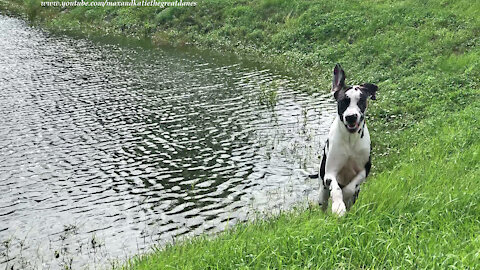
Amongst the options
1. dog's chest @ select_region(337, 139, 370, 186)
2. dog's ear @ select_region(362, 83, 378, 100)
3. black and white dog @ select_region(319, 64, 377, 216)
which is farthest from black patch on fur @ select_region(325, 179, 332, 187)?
dog's ear @ select_region(362, 83, 378, 100)

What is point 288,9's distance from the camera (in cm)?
3272

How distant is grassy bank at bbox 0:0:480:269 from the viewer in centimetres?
633

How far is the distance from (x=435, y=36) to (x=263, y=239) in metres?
19.4

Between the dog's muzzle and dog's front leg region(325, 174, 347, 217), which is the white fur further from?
the dog's muzzle

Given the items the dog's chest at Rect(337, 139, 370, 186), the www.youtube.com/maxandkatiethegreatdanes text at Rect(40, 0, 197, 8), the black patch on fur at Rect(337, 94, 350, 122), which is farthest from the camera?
the www.youtube.com/maxandkatiethegreatdanes text at Rect(40, 0, 197, 8)

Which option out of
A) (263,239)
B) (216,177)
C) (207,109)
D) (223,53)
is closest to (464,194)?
(263,239)

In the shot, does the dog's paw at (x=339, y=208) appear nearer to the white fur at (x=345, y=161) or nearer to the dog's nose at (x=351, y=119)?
the white fur at (x=345, y=161)

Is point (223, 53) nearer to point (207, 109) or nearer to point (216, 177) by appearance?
point (207, 109)

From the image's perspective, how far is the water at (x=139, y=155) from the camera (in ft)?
33.7

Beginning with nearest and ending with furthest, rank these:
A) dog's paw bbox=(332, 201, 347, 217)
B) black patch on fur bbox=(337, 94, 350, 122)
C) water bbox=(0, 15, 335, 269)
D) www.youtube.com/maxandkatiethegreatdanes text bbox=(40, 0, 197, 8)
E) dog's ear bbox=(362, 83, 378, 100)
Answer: dog's paw bbox=(332, 201, 347, 217) < black patch on fur bbox=(337, 94, 350, 122) < dog's ear bbox=(362, 83, 378, 100) < water bbox=(0, 15, 335, 269) < www.youtube.com/maxandkatiethegreatdanes text bbox=(40, 0, 197, 8)

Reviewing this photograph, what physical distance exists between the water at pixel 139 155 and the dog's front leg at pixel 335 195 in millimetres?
3546

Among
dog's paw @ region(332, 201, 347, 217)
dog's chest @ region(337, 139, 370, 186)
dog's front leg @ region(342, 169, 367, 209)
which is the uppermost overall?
dog's chest @ region(337, 139, 370, 186)

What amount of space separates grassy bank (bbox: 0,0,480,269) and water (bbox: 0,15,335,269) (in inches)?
73.7

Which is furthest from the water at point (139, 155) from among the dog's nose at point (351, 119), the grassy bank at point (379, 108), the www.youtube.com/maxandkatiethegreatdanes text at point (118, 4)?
the www.youtube.com/maxandkatiethegreatdanes text at point (118, 4)
